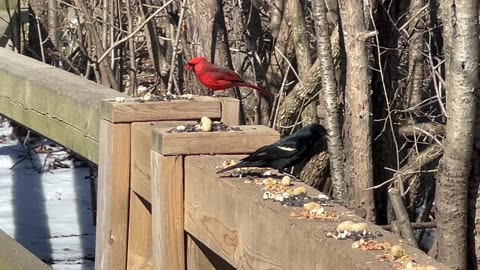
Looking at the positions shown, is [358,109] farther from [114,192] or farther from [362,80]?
[114,192]

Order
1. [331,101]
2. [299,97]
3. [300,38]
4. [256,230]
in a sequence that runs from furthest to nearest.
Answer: [299,97] → [300,38] → [331,101] → [256,230]

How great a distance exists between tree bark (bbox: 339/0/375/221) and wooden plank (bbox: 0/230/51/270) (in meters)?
2.09

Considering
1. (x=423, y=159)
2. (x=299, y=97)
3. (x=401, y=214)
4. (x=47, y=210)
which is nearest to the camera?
(x=401, y=214)

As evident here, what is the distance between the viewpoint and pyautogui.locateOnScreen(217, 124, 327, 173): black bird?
1.73 metres

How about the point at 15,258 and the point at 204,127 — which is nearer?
the point at 204,127

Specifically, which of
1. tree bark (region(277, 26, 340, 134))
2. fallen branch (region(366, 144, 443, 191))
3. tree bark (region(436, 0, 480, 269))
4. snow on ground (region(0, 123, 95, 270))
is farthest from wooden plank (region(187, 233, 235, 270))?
snow on ground (region(0, 123, 95, 270))

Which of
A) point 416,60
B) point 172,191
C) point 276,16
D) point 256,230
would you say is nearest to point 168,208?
point 172,191

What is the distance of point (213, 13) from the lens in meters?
4.57

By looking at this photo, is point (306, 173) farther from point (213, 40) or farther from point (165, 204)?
point (165, 204)

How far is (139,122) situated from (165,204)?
0.90ft

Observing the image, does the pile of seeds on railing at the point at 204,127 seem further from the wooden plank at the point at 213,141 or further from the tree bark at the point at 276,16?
the tree bark at the point at 276,16

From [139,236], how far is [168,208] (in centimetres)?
33

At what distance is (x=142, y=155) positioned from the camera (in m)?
1.99

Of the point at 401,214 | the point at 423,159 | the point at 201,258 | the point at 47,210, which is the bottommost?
the point at 47,210
